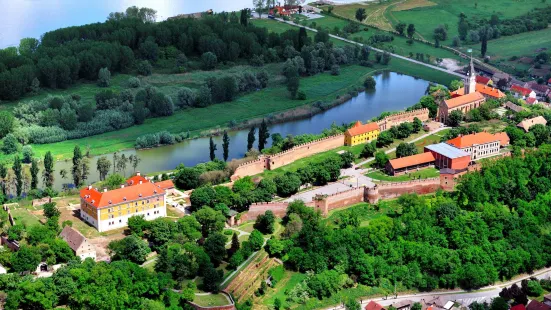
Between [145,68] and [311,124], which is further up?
[145,68]

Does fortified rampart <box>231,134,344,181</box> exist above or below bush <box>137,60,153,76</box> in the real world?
below

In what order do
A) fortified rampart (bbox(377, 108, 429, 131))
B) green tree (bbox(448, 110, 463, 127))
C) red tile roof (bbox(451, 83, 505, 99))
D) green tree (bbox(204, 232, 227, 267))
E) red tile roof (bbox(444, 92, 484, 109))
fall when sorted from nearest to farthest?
green tree (bbox(204, 232, 227, 267))
fortified rampart (bbox(377, 108, 429, 131))
green tree (bbox(448, 110, 463, 127))
red tile roof (bbox(444, 92, 484, 109))
red tile roof (bbox(451, 83, 505, 99))

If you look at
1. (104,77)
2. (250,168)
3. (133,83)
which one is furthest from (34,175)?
(104,77)

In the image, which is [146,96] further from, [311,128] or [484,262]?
[484,262]

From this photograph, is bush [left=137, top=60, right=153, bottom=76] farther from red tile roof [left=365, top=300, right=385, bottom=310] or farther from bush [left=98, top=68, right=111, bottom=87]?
red tile roof [left=365, top=300, right=385, bottom=310]

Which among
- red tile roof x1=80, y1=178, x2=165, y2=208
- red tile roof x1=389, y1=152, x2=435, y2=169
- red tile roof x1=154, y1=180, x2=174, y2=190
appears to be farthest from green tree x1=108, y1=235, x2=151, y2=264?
red tile roof x1=389, y1=152, x2=435, y2=169

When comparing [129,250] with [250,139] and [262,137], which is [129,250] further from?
[262,137]

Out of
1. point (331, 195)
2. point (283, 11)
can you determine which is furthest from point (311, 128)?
point (283, 11)
